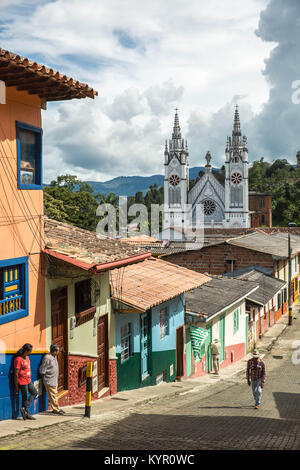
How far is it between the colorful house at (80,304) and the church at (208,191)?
8439 cm

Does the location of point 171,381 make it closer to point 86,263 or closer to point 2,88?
point 86,263

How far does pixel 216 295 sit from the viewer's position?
19953 mm

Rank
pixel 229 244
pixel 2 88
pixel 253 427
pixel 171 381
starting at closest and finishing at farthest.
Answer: pixel 2 88 → pixel 253 427 → pixel 171 381 → pixel 229 244

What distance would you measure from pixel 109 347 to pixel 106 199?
146 ft

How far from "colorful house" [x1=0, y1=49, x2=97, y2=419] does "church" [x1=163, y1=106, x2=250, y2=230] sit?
87177mm

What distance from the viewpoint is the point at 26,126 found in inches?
354

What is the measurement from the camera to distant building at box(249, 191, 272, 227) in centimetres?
9900

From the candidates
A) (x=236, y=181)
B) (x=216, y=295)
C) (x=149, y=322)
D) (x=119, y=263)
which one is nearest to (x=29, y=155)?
(x=119, y=263)

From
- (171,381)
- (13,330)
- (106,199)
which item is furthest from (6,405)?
(106,199)

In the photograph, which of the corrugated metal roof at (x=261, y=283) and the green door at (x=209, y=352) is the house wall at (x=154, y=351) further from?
the corrugated metal roof at (x=261, y=283)

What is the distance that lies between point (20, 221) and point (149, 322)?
623cm

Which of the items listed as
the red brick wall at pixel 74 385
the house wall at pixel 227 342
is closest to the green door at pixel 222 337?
the house wall at pixel 227 342

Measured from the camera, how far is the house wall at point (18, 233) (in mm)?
8414

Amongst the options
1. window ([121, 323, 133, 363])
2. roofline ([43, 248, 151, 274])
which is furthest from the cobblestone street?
roofline ([43, 248, 151, 274])
